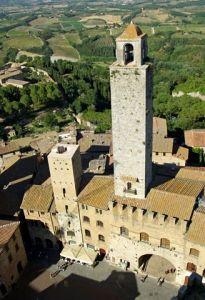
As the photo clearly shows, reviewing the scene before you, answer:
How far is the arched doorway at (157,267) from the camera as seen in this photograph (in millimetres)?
37500

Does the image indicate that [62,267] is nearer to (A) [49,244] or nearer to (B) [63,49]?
(A) [49,244]

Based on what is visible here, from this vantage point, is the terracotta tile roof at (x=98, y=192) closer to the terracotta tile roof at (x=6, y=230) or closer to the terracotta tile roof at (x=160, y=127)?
the terracotta tile roof at (x=6, y=230)

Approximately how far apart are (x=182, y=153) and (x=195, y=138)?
6.76 meters

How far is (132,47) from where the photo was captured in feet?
99.0

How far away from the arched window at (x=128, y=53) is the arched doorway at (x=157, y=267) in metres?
20.7

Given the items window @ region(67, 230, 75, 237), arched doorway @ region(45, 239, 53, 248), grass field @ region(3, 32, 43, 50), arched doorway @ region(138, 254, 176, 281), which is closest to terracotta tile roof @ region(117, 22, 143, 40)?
window @ region(67, 230, 75, 237)

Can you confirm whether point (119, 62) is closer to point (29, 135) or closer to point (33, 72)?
point (29, 135)

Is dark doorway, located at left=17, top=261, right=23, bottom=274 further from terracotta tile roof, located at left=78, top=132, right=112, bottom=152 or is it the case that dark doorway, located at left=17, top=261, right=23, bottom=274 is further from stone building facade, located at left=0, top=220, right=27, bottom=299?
terracotta tile roof, located at left=78, top=132, right=112, bottom=152

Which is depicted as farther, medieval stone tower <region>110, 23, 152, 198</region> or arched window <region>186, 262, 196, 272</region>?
arched window <region>186, 262, 196, 272</region>

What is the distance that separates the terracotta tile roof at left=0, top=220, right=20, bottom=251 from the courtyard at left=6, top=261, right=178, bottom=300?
581 cm

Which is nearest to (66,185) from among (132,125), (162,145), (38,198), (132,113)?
(38,198)

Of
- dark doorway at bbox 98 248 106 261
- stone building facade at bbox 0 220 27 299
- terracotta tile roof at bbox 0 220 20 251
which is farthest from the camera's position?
dark doorway at bbox 98 248 106 261

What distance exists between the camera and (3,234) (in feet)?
118

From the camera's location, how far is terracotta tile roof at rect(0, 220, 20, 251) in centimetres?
3549
